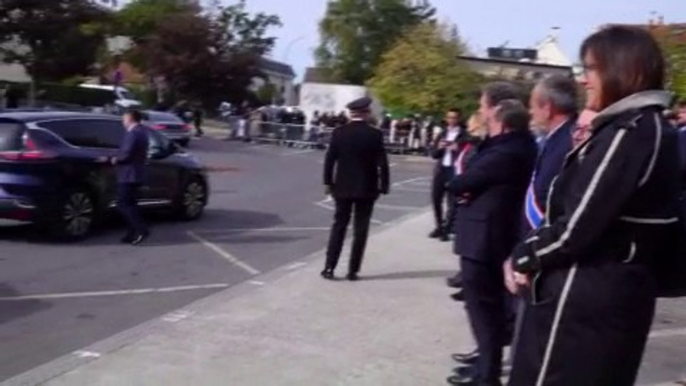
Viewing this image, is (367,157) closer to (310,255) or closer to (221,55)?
(310,255)

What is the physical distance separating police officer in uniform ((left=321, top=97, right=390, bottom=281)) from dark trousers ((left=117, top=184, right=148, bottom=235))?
3.49m

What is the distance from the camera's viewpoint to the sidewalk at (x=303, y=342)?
665 cm

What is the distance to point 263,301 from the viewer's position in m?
9.12

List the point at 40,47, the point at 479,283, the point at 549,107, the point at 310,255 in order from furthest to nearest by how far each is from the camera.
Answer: the point at 40,47
the point at 310,255
the point at 479,283
the point at 549,107

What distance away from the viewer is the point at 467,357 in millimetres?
7039

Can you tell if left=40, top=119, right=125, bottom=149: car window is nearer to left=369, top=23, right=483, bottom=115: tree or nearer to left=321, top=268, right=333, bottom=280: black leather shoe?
left=321, top=268, right=333, bottom=280: black leather shoe

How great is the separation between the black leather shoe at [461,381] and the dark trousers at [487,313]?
9cm

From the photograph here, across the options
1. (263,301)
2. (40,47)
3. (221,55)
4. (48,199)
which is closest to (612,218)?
(263,301)

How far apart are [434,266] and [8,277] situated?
4.27 meters

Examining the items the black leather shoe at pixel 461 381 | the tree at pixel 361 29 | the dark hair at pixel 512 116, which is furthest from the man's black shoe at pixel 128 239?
the tree at pixel 361 29

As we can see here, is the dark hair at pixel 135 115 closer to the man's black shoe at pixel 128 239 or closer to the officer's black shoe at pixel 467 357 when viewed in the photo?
the man's black shoe at pixel 128 239

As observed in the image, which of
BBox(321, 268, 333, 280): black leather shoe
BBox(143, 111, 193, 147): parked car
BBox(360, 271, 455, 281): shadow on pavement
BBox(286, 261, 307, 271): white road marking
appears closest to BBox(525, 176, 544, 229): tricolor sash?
BBox(321, 268, 333, 280): black leather shoe

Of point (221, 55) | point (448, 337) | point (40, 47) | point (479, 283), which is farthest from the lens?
point (221, 55)

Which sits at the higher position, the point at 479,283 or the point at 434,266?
the point at 479,283
